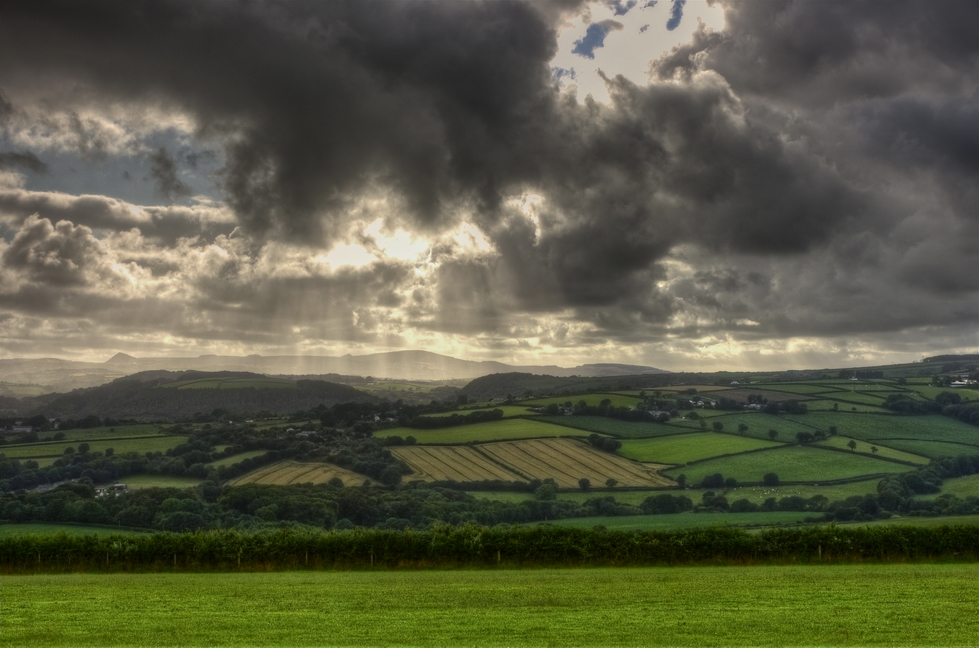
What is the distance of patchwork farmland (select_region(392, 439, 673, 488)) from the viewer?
109m

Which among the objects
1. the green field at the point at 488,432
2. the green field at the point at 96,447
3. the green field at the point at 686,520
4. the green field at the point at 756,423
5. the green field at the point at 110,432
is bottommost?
the green field at the point at 686,520

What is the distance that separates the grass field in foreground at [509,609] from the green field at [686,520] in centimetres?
5135

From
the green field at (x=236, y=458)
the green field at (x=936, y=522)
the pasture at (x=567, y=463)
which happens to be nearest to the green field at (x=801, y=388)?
the pasture at (x=567, y=463)

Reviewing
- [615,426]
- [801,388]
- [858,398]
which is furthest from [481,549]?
[801,388]

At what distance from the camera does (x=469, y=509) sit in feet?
319

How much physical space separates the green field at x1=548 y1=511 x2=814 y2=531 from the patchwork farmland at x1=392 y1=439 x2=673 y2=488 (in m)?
14.3

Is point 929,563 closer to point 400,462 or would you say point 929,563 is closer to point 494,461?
point 494,461

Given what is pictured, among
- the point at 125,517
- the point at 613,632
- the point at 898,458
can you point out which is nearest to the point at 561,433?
the point at 898,458

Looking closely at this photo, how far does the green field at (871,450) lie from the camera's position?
117 metres

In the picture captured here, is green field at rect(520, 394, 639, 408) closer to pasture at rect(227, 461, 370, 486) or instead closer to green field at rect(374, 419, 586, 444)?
green field at rect(374, 419, 586, 444)

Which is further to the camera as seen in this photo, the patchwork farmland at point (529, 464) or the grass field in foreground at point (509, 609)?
the patchwork farmland at point (529, 464)

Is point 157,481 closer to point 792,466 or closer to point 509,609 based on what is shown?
point 509,609

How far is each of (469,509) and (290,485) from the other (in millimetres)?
29186

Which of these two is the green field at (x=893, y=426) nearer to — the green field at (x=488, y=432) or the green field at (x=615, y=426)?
the green field at (x=615, y=426)
